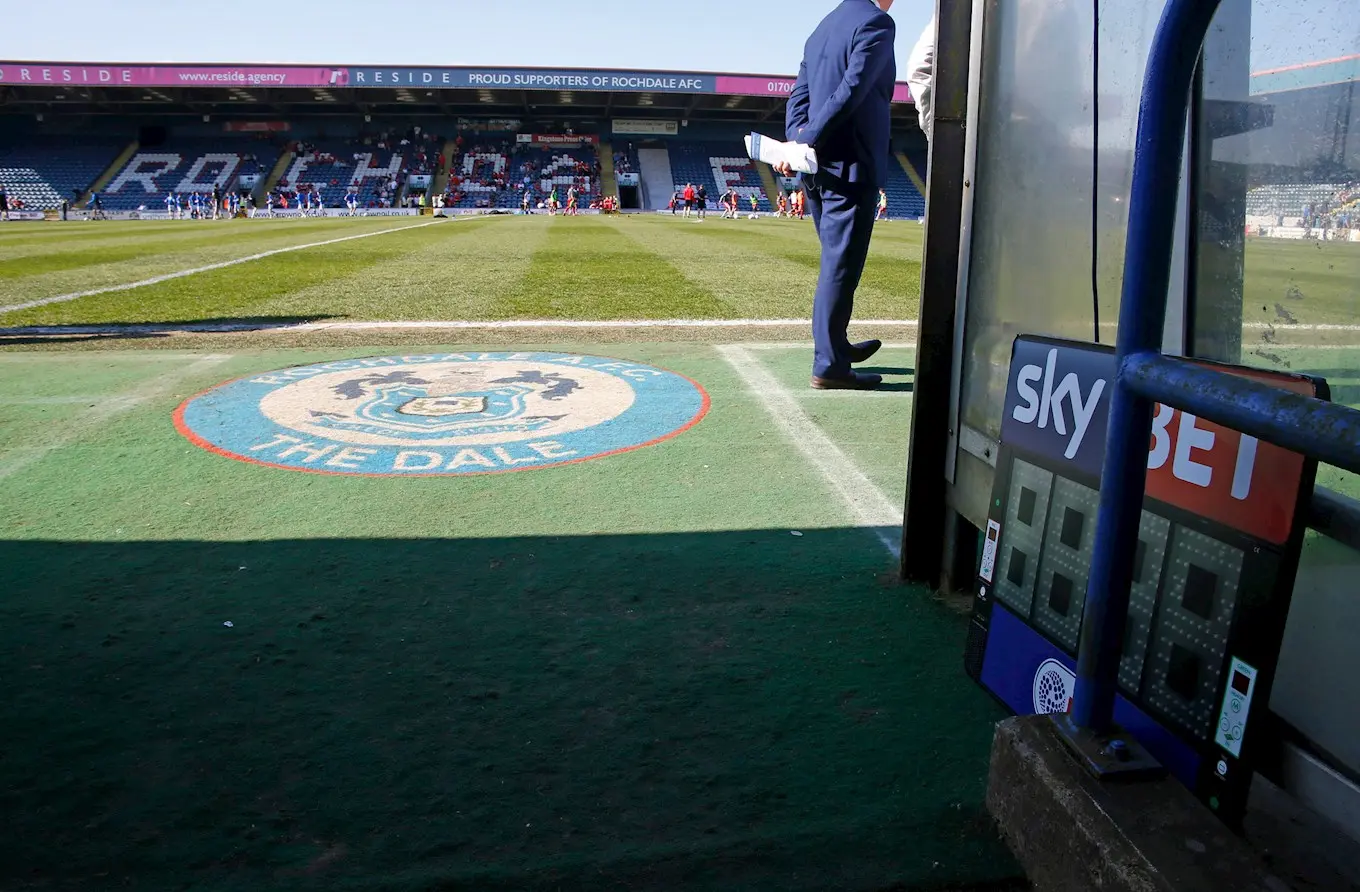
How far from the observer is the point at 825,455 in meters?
4.04

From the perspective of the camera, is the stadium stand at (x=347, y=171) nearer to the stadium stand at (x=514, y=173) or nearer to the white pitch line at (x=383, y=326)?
the stadium stand at (x=514, y=173)

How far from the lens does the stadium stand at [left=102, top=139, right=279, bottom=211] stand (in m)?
49.8

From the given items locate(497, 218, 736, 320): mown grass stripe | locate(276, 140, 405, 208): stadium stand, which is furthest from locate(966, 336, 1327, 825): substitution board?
locate(276, 140, 405, 208): stadium stand

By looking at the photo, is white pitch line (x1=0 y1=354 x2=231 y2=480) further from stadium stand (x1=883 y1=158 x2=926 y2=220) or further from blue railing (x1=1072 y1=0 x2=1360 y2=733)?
stadium stand (x1=883 y1=158 x2=926 y2=220)

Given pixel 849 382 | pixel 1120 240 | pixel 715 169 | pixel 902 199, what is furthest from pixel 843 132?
pixel 715 169

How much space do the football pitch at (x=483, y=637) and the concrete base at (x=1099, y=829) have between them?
11cm

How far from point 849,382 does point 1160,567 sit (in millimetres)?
3721

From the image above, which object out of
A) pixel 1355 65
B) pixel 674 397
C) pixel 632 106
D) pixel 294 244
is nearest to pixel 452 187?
pixel 632 106

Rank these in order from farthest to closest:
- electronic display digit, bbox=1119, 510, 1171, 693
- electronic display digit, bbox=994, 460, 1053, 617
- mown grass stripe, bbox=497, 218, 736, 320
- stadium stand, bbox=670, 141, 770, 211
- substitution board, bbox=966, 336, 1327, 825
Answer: stadium stand, bbox=670, 141, 770, 211, mown grass stripe, bbox=497, 218, 736, 320, electronic display digit, bbox=994, 460, 1053, 617, electronic display digit, bbox=1119, 510, 1171, 693, substitution board, bbox=966, 336, 1327, 825

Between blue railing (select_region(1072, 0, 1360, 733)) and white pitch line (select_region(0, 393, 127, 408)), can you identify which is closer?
blue railing (select_region(1072, 0, 1360, 733))

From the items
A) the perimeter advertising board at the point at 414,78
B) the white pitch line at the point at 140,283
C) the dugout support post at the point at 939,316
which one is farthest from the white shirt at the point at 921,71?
the perimeter advertising board at the point at 414,78

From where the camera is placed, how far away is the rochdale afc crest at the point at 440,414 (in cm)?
395

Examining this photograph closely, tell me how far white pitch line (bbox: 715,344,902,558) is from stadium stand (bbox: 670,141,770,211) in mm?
49575

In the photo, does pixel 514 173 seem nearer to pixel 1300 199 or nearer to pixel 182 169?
pixel 182 169
